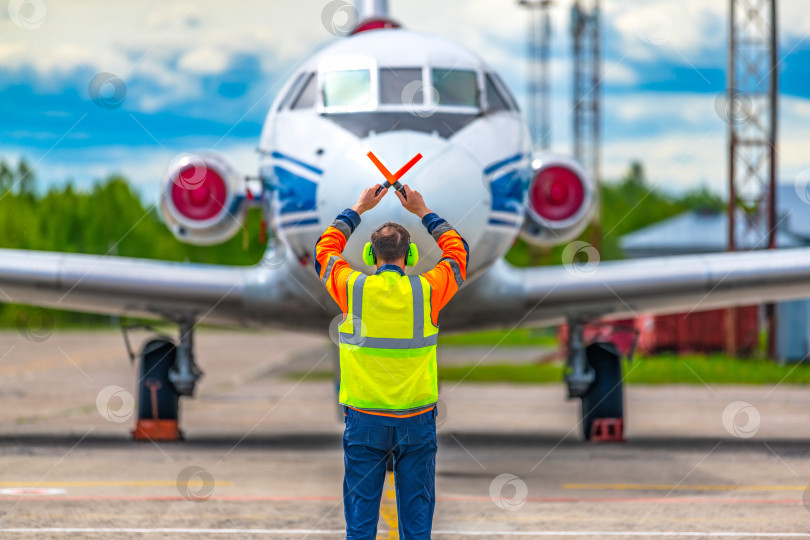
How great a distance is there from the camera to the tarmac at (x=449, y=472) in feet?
24.3

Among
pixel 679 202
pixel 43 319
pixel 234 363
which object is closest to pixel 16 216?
pixel 43 319

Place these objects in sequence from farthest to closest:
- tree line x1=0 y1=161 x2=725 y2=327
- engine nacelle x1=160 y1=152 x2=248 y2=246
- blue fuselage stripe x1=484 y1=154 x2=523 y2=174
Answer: tree line x1=0 y1=161 x2=725 y2=327, engine nacelle x1=160 y1=152 x2=248 y2=246, blue fuselage stripe x1=484 y1=154 x2=523 y2=174

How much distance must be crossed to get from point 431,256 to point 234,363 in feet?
91.7

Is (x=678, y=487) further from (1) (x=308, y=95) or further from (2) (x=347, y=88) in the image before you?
(1) (x=308, y=95)

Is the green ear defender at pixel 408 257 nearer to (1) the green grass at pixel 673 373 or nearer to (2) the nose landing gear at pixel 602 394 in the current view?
(2) the nose landing gear at pixel 602 394

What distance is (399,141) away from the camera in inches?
346

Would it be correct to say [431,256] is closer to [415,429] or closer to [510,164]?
[510,164]

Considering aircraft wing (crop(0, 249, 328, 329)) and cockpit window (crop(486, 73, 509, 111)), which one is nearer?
cockpit window (crop(486, 73, 509, 111))

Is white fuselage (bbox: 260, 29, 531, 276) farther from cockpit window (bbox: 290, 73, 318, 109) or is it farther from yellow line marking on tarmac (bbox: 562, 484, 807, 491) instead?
yellow line marking on tarmac (bbox: 562, 484, 807, 491)

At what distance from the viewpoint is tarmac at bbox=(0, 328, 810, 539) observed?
7395mm

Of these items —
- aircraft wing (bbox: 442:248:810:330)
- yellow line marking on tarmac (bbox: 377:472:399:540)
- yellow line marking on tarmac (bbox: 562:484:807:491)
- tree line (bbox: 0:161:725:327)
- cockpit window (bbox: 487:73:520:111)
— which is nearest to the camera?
yellow line marking on tarmac (bbox: 377:472:399:540)

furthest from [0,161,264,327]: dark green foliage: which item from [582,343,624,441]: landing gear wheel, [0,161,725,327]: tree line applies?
[582,343,624,441]: landing gear wheel

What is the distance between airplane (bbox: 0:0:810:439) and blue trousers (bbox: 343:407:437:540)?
3.74 meters

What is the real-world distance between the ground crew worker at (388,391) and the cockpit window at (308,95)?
4.69m
